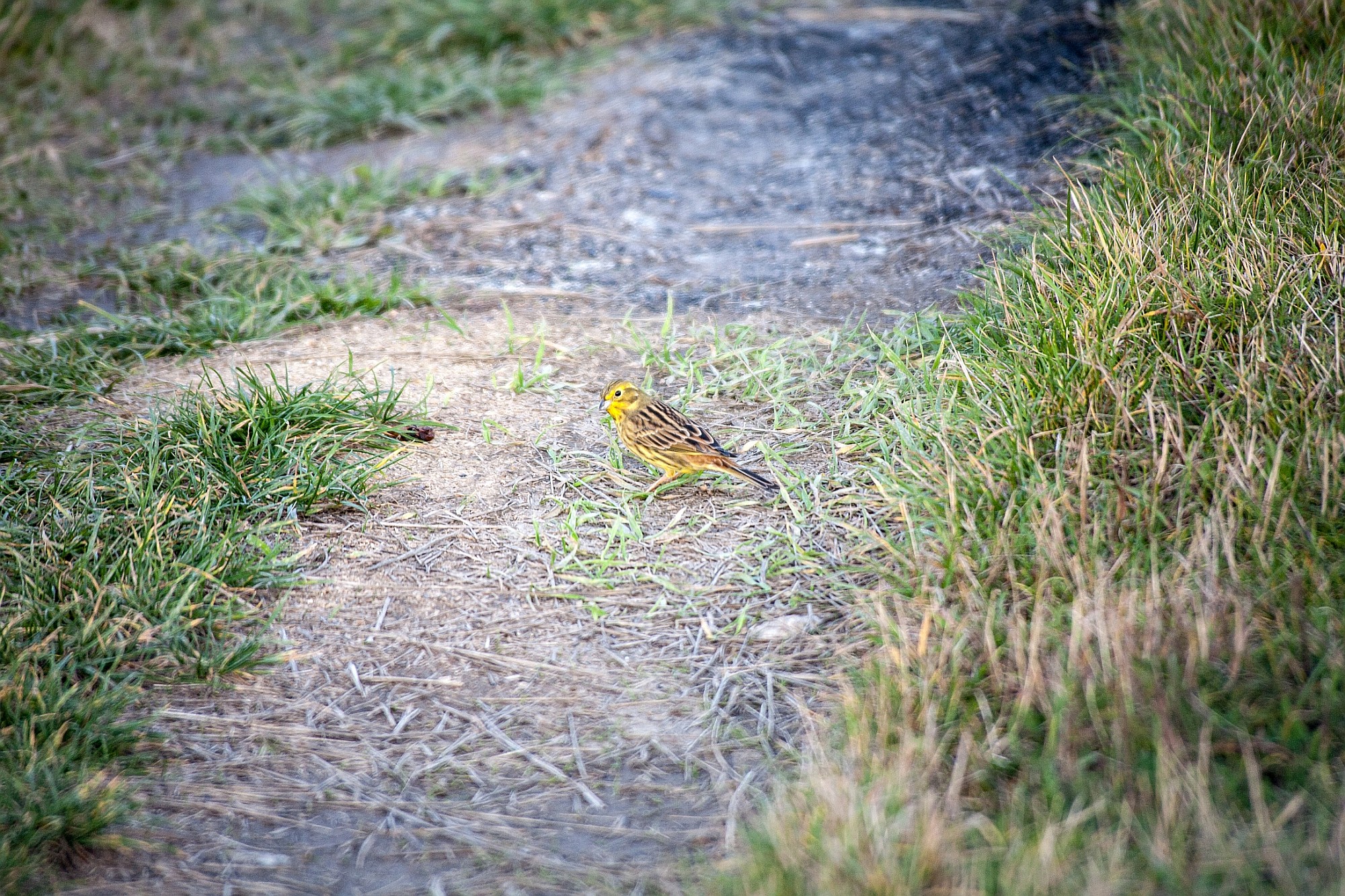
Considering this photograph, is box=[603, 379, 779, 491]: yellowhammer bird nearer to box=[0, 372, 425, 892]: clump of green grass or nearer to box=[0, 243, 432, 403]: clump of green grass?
box=[0, 372, 425, 892]: clump of green grass

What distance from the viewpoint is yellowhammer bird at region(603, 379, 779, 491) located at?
3969 mm

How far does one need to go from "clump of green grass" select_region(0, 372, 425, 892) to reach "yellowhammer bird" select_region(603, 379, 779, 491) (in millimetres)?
961

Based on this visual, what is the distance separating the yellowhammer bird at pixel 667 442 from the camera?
3.97 meters

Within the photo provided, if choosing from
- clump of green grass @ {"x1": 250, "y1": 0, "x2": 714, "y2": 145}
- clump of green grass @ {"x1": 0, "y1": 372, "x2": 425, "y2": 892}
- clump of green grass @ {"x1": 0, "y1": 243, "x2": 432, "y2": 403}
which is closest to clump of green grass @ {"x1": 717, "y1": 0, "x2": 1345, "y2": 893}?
clump of green grass @ {"x1": 0, "y1": 372, "x2": 425, "y2": 892}

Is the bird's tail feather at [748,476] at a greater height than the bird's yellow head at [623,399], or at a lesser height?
lesser

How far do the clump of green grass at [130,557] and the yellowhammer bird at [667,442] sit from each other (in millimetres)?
961

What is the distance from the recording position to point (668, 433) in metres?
3.97

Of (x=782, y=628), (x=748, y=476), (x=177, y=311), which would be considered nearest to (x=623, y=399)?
(x=748, y=476)

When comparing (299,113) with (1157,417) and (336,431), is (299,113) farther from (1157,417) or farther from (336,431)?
(1157,417)

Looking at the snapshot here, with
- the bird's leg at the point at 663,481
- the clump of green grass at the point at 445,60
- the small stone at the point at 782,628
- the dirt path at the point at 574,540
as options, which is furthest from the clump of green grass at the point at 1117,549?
the clump of green grass at the point at 445,60

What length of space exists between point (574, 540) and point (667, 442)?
0.52m

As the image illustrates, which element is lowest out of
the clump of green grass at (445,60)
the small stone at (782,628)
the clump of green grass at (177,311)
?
the small stone at (782,628)

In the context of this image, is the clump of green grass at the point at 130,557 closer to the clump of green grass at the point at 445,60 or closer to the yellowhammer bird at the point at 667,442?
the yellowhammer bird at the point at 667,442

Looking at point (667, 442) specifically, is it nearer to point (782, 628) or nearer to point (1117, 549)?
point (782, 628)
